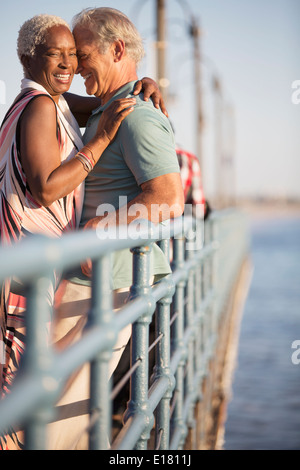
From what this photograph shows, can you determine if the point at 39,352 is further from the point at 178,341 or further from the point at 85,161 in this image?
the point at 178,341

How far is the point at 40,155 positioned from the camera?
8.18 ft

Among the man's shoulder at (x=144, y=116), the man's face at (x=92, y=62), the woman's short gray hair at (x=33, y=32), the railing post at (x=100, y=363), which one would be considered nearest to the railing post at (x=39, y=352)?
the railing post at (x=100, y=363)

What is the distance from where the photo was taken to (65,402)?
2.43m

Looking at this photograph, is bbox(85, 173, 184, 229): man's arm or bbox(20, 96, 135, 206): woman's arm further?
bbox(85, 173, 184, 229): man's arm

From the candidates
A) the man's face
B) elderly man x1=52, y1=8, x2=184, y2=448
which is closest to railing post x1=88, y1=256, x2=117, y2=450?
elderly man x1=52, y1=8, x2=184, y2=448

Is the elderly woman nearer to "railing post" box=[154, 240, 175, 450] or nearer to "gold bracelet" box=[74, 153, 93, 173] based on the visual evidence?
"gold bracelet" box=[74, 153, 93, 173]

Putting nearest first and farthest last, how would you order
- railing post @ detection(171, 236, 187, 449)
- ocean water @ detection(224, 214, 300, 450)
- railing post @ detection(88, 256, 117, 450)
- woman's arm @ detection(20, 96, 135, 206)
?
railing post @ detection(88, 256, 117, 450) → woman's arm @ detection(20, 96, 135, 206) → railing post @ detection(171, 236, 187, 449) → ocean water @ detection(224, 214, 300, 450)

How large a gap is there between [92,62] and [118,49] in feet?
0.40

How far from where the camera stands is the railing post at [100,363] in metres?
1.68

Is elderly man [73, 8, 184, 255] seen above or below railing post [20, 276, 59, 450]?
above

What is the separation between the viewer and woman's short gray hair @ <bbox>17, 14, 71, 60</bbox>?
269 centimetres

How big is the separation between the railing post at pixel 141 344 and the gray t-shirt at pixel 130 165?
283mm

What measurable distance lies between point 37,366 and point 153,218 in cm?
158

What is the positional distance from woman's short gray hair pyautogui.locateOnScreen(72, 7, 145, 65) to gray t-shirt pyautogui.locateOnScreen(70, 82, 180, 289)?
0.19m
